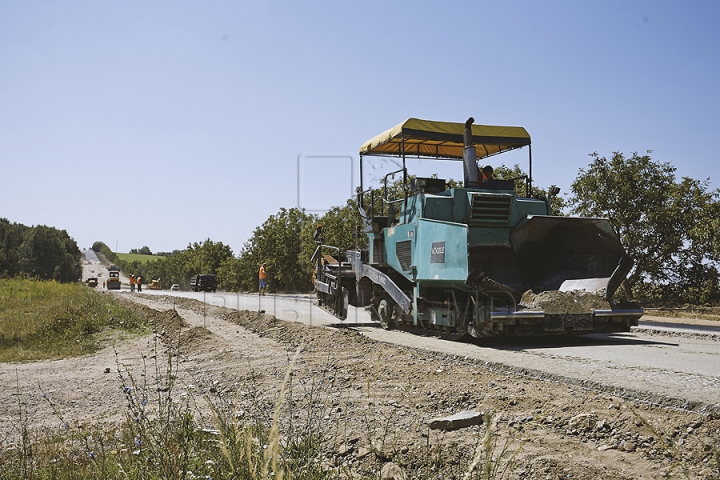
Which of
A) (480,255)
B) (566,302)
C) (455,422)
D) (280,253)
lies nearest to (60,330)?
(480,255)

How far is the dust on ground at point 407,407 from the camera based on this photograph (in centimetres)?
404

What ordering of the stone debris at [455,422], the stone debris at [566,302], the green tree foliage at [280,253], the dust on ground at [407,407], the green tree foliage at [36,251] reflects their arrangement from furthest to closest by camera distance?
the green tree foliage at [36,251], the green tree foliage at [280,253], the stone debris at [566,302], the stone debris at [455,422], the dust on ground at [407,407]

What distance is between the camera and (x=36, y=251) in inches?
4112

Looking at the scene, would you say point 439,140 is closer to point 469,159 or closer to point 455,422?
point 469,159

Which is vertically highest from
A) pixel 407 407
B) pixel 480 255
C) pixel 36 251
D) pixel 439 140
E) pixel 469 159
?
pixel 36 251

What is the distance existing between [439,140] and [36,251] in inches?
4273

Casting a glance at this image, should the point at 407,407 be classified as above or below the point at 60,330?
above

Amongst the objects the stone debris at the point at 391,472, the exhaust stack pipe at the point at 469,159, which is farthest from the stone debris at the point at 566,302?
the stone debris at the point at 391,472

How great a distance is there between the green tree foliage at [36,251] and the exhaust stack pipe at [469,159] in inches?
3945

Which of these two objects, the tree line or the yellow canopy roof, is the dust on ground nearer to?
the yellow canopy roof

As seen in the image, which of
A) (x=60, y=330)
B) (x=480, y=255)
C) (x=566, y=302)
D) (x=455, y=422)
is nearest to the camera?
(x=455, y=422)

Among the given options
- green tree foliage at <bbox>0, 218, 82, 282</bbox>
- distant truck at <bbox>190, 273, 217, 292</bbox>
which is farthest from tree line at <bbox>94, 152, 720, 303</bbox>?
green tree foliage at <bbox>0, 218, 82, 282</bbox>

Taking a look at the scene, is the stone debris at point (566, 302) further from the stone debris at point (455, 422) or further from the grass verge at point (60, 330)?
the grass verge at point (60, 330)

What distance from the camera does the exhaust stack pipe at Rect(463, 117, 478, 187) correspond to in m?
11.5
